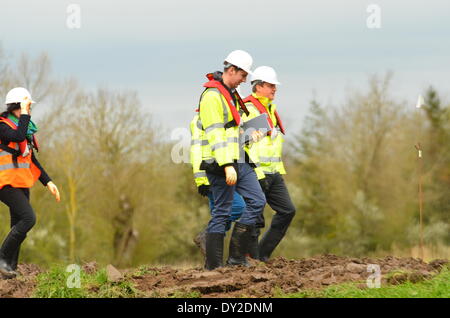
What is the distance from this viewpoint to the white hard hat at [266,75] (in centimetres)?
977

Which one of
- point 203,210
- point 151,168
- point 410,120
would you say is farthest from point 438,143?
point 151,168

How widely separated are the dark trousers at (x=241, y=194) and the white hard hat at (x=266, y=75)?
5.10ft

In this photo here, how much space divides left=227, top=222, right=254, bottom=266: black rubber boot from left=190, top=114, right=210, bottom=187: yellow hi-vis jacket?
80cm

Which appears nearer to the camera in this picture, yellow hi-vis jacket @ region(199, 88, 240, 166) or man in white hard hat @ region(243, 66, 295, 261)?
yellow hi-vis jacket @ region(199, 88, 240, 166)

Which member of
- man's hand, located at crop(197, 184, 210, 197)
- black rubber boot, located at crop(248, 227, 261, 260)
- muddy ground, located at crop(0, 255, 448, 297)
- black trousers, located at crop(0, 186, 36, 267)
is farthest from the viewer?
black rubber boot, located at crop(248, 227, 261, 260)

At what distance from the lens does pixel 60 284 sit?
289 inches

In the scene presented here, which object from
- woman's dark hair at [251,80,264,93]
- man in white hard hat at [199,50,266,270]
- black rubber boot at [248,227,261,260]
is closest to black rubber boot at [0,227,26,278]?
man in white hard hat at [199,50,266,270]

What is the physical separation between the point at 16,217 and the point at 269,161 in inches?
142

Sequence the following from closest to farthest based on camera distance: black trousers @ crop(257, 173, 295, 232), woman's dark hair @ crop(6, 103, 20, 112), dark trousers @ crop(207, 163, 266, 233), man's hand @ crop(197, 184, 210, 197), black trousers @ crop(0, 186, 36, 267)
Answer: dark trousers @ crop(207, 163, 266, 233) → man's hand @ crop(197, 184, 210, 197) → black trousers @ crop(0, 186, 36, 267) → woman's dark hair @ crop(6, 103, 20, 112) → black trousers @ crop(257, 173, 295, 232)

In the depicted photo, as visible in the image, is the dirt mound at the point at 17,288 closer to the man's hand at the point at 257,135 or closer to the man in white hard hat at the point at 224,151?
the man in white hard hat at the point at 224,151

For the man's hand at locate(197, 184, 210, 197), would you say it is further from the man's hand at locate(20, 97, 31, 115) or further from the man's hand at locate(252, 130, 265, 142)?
the man's hand at locate(20, 97, 31, 115)

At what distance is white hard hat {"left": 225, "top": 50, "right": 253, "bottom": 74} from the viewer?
8.35 meters

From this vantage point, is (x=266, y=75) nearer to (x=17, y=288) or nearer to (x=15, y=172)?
(x=15, y=172)

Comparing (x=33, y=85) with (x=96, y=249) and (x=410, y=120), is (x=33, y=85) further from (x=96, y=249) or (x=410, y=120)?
(x=410, y=120)
